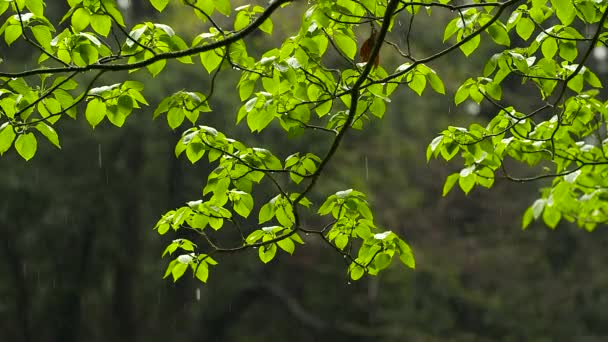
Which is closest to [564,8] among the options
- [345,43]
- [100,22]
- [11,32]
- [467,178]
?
[345,43]

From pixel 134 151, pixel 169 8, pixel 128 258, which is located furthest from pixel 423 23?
pixel 128 258

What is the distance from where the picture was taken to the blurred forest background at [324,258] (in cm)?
1083

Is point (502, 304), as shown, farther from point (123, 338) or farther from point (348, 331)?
point (123, 338)

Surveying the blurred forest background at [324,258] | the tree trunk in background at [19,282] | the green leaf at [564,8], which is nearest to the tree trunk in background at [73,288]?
the blurred forest background at [324,258]

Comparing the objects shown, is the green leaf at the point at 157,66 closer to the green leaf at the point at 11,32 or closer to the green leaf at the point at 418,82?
the green leaf at the point at 11,32

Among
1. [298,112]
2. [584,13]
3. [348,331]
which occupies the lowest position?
[348,331]

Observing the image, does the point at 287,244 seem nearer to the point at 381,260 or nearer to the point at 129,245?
the point at 381,260

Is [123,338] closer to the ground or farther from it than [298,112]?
closer to the ground

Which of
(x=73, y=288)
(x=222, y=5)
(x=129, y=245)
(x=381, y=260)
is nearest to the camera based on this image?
(x=222, y=5)

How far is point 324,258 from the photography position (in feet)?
38.2

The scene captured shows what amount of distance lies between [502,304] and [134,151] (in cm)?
516

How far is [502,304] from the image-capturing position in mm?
11227

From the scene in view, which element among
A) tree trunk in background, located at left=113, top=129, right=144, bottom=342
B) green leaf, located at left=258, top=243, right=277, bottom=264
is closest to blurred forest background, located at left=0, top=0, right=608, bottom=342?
tree trunk in background, located at left=113, top=129, right=144, bottom=342

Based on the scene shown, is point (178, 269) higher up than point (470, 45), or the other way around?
point (470, 45)
